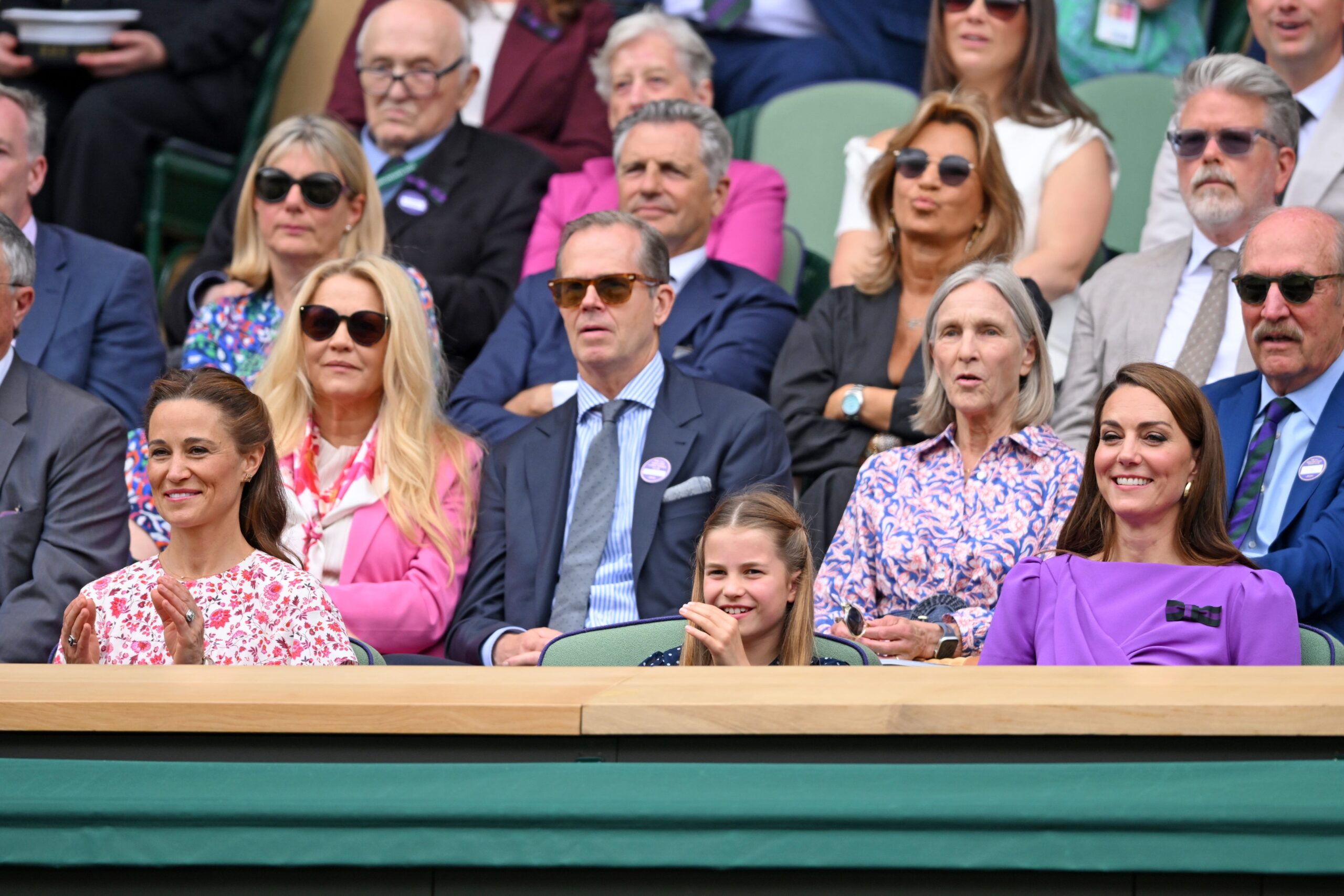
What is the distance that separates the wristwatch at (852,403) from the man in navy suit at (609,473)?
419 millimetres

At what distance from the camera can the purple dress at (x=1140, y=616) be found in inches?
109

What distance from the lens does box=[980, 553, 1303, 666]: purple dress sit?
9.11ft

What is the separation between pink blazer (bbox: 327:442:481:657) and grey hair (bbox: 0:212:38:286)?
2.88ft

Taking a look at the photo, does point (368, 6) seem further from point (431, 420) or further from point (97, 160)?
point (431, 420)

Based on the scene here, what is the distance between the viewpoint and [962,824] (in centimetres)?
194

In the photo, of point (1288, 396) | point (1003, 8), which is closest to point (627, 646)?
point (1288, 396)

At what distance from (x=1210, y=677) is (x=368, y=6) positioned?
4.56 metres

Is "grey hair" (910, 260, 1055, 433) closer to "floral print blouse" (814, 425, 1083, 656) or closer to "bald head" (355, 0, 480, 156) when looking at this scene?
"floral print blouse" (814, 425, 1083, 656)

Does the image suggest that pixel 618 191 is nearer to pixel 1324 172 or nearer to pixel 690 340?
pixel 690 340

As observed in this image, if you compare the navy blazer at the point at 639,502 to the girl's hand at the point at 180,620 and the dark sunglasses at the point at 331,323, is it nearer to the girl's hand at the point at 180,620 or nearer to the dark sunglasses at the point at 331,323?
Result: the dark sunglasses at the point at 331,323

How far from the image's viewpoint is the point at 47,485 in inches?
139

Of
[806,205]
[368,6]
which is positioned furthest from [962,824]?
[368,6]

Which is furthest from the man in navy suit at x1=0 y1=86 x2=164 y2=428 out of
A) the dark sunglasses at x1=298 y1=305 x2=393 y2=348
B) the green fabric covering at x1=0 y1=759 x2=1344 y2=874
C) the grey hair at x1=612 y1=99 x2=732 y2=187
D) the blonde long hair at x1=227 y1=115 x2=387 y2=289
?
the green fabric covering at x1=0 y1=759 x2=1344 y2=874

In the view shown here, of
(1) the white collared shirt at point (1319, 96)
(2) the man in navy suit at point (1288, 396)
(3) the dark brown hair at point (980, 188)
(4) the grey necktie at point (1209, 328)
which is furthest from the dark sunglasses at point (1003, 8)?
(2) the man in navy suit at point (1288, 396)
